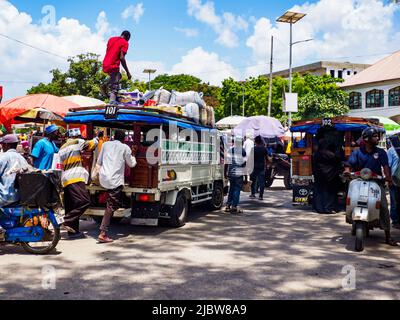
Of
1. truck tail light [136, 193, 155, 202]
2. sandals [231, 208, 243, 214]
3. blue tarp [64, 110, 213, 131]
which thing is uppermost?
Result: blue tarp [64, 110, 213, 131]

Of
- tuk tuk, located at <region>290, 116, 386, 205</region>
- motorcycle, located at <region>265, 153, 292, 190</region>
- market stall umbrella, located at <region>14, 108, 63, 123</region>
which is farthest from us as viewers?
motorcycle, located at <region>265, 153, 292, 190</region>

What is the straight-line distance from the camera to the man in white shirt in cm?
693

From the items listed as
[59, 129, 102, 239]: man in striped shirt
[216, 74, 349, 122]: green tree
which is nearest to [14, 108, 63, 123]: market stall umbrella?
[59, 129, 102, 239]: man in striped shirt

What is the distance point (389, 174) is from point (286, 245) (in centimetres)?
198

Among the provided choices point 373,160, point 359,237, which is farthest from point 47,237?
point 373,160

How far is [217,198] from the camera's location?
432 inches

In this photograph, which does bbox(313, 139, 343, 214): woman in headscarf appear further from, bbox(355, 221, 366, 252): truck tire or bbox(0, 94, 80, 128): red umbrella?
bbox(0, 94, 80, 128): red umbrella

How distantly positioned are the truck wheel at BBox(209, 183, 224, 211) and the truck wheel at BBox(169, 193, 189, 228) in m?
2.09

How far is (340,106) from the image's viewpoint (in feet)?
122

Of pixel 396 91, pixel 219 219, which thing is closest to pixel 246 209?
pixel 219 219

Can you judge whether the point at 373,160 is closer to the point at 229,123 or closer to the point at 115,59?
the point at 115,59

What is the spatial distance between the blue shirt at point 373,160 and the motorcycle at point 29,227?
4.77 m

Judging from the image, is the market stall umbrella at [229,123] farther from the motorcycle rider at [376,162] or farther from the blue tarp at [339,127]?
the motorcycle rider at [376,162]
